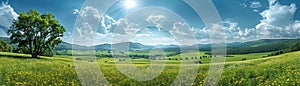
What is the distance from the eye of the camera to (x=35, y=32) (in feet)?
193

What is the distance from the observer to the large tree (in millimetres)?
56969

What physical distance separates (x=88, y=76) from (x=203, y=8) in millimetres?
7871

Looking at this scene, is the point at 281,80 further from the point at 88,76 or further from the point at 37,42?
the point at 37,42

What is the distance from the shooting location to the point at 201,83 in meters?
18.0

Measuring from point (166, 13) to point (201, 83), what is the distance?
14.2 feet

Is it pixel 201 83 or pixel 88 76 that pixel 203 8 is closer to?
pixel 201 83

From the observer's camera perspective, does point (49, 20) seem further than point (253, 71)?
Yes

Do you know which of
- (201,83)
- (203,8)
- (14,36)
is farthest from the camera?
(14,36)

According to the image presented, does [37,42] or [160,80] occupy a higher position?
[37,42]

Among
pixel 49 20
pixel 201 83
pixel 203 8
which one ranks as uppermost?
pixel 49 20

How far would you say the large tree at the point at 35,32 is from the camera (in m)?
57.0

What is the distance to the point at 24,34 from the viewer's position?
57750 mm

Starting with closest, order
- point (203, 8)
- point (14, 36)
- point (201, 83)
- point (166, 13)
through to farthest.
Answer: point (203, 8) < point (201, 83) < point (166, 13) < point (14, 36)

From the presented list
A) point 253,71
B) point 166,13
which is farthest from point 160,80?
point 253,71
